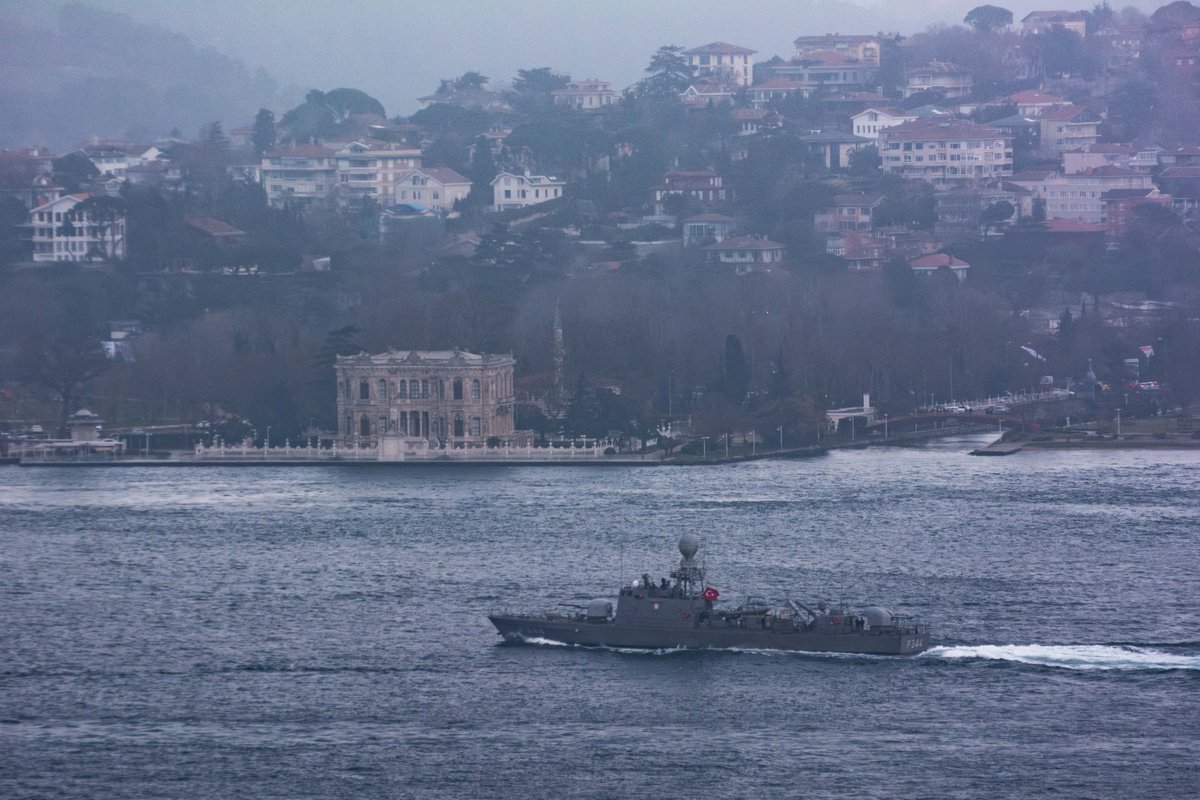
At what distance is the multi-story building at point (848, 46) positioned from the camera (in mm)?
135875

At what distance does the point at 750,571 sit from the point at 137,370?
31.6 metres

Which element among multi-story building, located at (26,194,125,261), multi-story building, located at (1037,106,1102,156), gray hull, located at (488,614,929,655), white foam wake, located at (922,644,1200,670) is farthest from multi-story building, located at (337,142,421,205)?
white foam wake, located at (922,644,1200,670)

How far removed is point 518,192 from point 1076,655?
2919 inches

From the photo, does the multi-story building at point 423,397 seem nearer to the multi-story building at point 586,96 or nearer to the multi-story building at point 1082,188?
the multi-story building at point 1082,188

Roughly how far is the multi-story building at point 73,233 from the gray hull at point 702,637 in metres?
58.3

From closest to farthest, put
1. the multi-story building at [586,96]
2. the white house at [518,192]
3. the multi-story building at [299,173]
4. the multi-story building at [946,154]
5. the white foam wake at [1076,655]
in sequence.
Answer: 1. the white foam wake at [1076,655]
2. the white house at [518,192]
3. the multi-story building at [946,154]
4. the multi-story building at [299,173]
5. the multi-story building at [586,96]

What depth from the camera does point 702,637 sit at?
116ft

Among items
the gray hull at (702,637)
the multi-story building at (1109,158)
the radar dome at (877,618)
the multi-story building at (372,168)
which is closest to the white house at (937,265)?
the multi-story building at (1109,158)

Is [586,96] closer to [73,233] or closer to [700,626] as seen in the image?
[73,233]

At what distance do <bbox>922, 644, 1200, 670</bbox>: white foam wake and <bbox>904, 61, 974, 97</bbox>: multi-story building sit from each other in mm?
96995

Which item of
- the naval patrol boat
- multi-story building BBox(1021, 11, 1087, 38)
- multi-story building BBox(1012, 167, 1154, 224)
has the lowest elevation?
the naval patrol boat

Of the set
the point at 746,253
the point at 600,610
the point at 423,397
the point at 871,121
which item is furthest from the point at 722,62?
the point at 600,610

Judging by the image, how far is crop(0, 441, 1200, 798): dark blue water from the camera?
29.7 meters

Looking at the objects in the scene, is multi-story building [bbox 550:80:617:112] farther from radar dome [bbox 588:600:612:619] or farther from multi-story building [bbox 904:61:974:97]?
radar dome [bbox 588:600:612:619]
